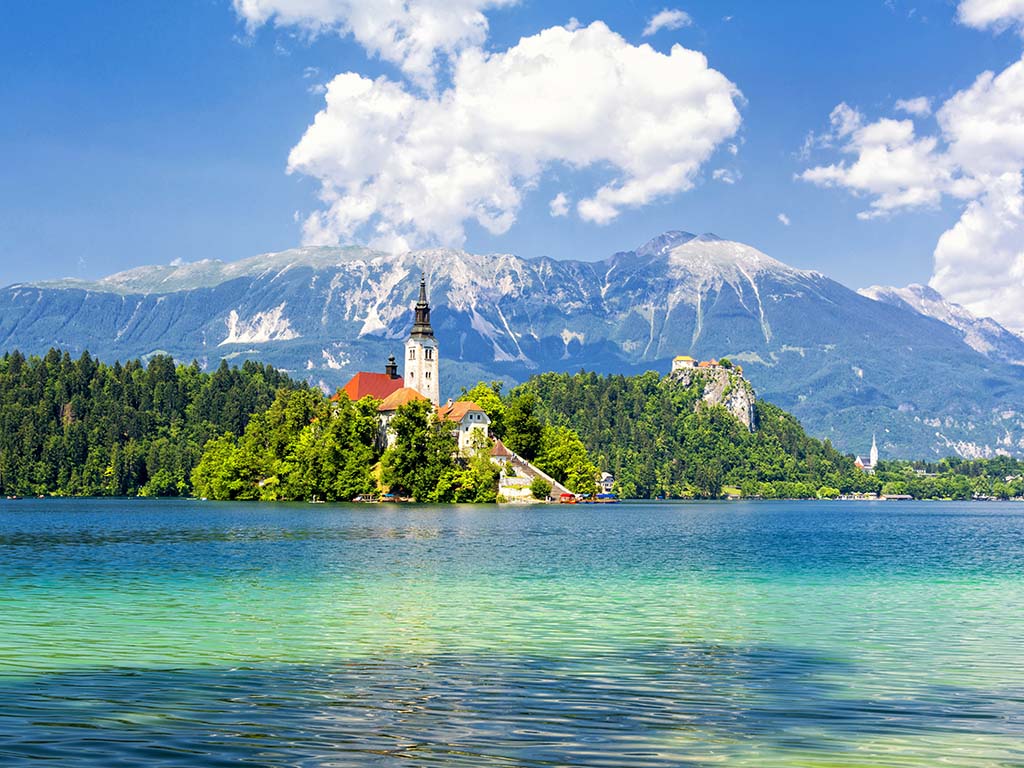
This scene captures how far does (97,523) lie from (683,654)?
97084mm

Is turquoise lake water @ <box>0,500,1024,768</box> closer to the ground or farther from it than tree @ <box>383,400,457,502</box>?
closer to the ground

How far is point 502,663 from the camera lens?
29031mm

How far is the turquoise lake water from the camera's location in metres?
20.0

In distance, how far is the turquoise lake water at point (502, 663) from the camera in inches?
786

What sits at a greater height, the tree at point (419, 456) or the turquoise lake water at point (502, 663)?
the tree at point (419, 456)

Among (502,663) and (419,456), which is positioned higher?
(419,456)

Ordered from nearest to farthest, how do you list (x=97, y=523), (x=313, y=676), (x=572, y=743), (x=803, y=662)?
(x=572, y=743) → (x=313, y=676) → (x=803, y=662) → (x=97, y=523)

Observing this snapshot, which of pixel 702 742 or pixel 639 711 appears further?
pixel 639 711

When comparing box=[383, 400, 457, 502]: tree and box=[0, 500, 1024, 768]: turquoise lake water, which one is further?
box=[383, 400, 457, 502]: tree

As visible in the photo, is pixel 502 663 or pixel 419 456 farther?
pixel 419 456

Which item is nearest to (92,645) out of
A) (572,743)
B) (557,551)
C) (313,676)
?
(313,676)

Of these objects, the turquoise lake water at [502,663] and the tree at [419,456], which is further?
the tree at [419,456]

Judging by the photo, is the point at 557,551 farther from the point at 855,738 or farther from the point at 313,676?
the point at 855,738

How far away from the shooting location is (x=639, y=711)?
904 inches
